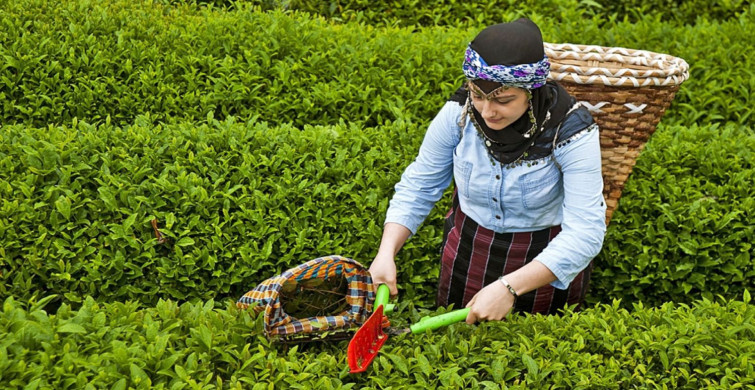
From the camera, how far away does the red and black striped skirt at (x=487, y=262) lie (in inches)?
123

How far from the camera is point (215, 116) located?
4914 mm

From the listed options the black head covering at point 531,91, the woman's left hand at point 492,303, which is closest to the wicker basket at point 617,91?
the black head covering at point 531,91

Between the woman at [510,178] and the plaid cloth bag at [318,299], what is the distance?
0.14 metres

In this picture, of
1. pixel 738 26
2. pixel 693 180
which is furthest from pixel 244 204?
pixel 738 26

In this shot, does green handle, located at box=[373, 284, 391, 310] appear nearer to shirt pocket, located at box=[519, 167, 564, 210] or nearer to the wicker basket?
shirt pocket, located at box=[519, 167, 564, 210]

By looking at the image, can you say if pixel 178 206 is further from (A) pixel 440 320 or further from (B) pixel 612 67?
(B) pixel 612 67

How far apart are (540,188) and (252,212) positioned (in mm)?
1522

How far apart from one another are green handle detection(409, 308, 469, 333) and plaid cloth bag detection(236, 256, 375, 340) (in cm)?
19

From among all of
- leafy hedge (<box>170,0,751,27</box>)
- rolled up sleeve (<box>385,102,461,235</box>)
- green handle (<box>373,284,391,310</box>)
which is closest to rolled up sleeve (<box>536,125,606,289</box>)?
rolled up sleeve (<box>385,102,461,235</box>)

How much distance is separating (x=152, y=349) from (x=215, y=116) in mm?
2555

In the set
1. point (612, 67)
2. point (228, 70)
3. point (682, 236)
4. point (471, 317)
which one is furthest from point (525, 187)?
point (228, 70)

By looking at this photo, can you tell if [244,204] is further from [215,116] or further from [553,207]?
[553,207]

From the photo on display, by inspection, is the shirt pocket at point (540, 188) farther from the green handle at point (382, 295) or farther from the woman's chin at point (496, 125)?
the green handle at point (382, 295)

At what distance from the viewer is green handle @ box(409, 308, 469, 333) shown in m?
2.77
